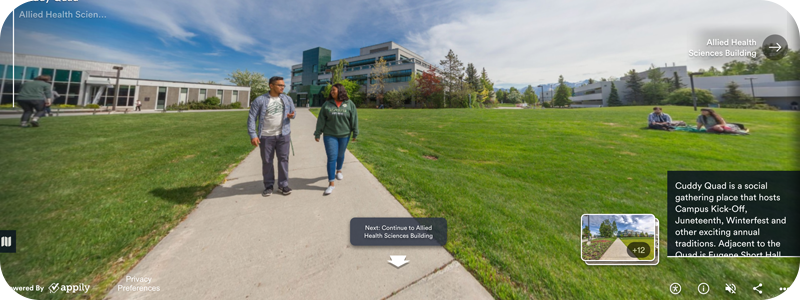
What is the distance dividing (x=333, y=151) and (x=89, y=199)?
130 inches

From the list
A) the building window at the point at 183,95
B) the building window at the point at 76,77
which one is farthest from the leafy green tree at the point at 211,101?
the building window at the point at 76,77

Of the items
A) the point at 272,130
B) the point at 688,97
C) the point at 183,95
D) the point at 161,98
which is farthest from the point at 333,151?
the point at 183,95

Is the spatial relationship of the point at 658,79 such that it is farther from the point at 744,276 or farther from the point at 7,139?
the point at 7,139

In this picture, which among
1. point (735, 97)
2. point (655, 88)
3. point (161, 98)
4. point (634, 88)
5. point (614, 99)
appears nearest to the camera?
point (735, 97)

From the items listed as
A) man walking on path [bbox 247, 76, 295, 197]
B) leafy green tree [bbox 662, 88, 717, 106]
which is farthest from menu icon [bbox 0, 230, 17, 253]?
leafy green tree [bbox 662, 88, 717, 106]

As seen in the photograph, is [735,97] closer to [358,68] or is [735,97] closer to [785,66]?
[785,66]

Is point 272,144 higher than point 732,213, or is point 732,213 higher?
point 272,144

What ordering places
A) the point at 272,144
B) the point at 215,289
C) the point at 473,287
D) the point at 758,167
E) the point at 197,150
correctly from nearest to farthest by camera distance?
1. the point at 215,289
2. the point at 473,287
3. the point at 272,144
4. the point at 758,167
5. the point at 197,150

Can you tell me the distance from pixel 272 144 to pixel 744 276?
6005 millimetres

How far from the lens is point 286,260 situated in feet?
6.71

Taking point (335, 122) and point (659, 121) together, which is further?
point (659, 121)

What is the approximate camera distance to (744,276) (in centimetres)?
235

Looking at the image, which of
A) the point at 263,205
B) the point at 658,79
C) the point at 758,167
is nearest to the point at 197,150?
the point at 263,205

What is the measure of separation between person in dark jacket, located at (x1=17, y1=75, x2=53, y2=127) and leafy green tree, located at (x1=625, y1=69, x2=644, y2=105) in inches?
2213
